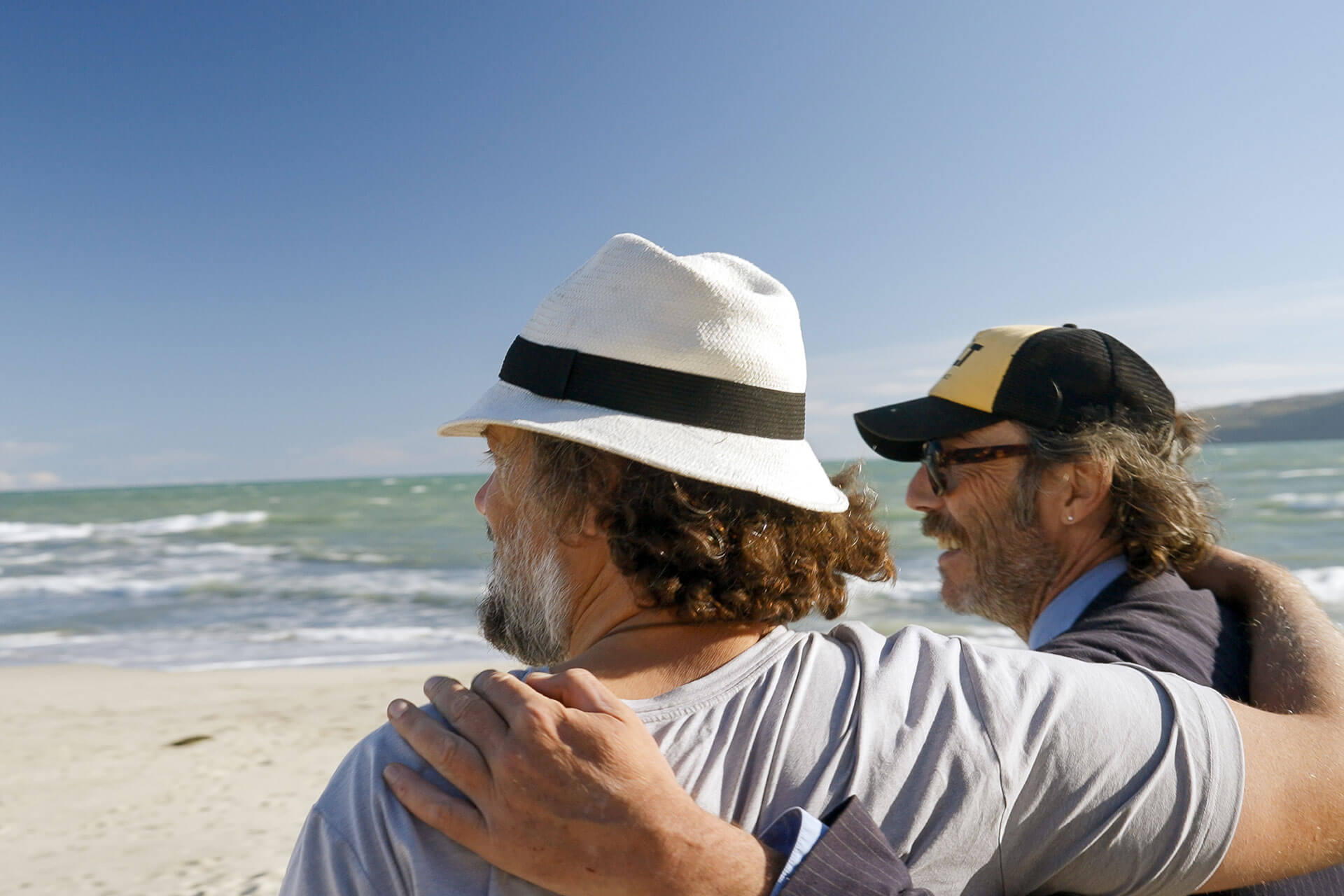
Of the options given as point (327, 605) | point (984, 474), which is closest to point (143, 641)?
point (327, 605)

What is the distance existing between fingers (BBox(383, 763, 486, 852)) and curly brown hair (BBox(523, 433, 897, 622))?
16.3 inches

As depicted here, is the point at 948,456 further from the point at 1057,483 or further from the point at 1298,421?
the point at 1298,421

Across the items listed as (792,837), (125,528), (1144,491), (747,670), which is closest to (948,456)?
(1144,491)

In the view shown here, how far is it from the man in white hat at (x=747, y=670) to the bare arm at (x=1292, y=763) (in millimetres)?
12

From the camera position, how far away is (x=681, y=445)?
1.39 m

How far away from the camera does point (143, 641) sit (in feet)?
37.4

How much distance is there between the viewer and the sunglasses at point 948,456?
2.70 meters

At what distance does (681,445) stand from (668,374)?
12 cm

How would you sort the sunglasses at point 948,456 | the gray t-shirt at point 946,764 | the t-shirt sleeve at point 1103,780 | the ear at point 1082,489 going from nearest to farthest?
the gray t-shirt at point 946,764 < the t-shirt sleeve at point 1103,780 < the ear at point 1082,489 < the sunglasses at point 948,456

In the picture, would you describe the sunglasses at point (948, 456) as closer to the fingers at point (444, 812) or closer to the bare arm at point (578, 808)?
the bare arm at point (578, 808)

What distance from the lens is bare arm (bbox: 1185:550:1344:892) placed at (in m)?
1.41

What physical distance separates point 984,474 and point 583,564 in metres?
1.63

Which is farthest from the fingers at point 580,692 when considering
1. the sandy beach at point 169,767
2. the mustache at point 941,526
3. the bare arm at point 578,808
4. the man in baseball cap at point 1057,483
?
the sandy beach at point 169,767

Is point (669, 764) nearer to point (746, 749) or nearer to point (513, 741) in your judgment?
point (746, 749)
